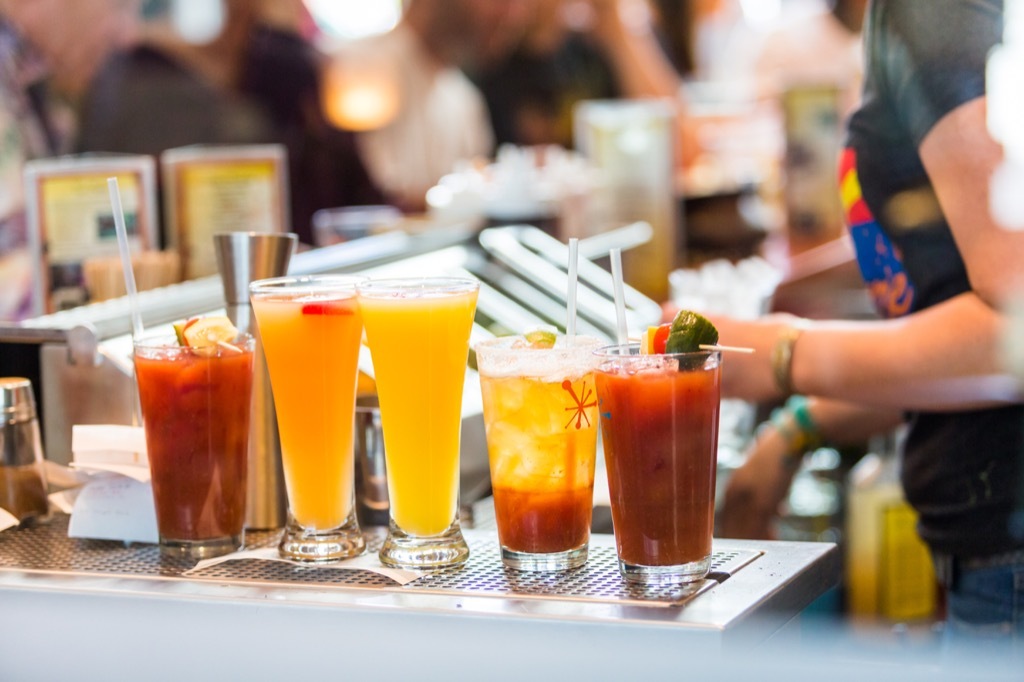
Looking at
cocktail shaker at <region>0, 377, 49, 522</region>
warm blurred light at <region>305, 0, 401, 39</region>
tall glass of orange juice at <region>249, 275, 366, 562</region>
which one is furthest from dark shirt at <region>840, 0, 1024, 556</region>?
warm blurred light at <region>305, 0, 401, 39</region>

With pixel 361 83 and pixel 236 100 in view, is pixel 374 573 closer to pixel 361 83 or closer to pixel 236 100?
pixel 236 100

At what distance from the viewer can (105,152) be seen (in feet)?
12.5

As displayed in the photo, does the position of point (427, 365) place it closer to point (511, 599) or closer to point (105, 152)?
point (511, 599)

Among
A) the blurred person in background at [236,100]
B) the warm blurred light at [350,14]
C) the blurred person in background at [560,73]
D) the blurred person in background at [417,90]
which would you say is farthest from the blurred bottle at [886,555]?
the warm blurred light at [350,14]

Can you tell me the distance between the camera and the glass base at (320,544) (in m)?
1.24

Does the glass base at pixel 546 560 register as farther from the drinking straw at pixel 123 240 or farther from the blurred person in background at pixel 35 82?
→ the blurred person in background at pixel 35 82

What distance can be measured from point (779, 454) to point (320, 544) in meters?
1.13

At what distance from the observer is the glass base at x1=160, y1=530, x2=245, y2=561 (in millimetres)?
1257

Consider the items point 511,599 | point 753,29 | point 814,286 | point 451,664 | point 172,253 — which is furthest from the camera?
point 753,29

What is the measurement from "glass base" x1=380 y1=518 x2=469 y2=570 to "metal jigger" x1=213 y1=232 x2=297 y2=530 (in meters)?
0.23

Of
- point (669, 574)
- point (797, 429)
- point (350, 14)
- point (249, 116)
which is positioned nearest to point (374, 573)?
point (669, 574)

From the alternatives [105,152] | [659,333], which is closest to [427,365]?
[659,333]

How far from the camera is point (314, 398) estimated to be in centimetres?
122

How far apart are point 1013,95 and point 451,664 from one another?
0.98m
